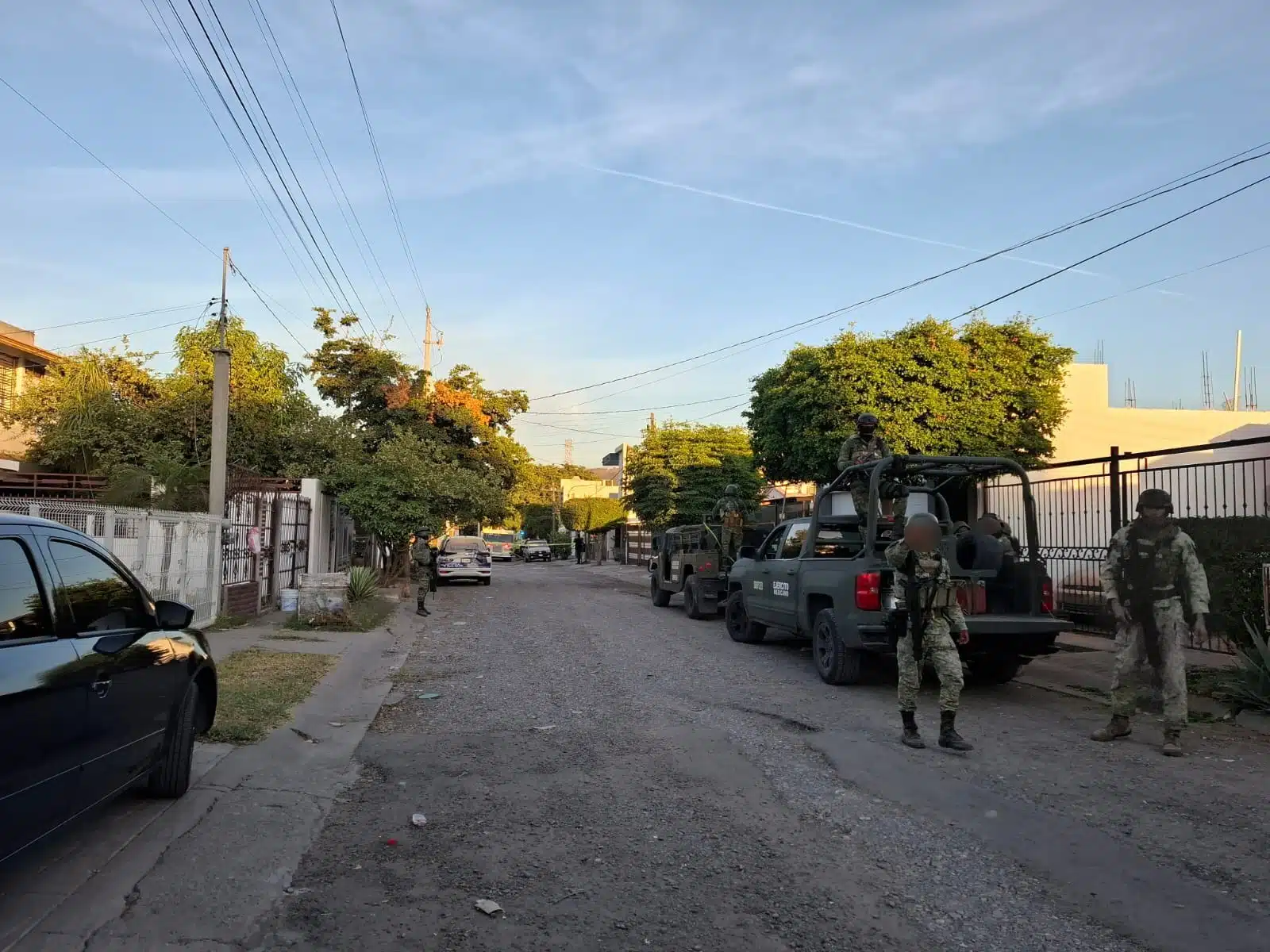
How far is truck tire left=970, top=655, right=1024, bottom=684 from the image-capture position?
9.40 meters

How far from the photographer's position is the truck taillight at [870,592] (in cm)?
863

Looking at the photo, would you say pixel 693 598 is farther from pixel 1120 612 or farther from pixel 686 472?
pixel 686 472

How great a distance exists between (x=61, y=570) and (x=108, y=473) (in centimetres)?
2029

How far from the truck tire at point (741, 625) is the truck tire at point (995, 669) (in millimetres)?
3672

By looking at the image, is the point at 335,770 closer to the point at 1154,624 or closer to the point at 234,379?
the point at 1154,624

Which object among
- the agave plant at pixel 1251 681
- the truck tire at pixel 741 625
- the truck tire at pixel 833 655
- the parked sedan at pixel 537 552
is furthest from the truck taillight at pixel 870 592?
the parked sedan at pixel 537 552

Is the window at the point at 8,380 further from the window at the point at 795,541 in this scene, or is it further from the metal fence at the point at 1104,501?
the metal fence at the point at 1104,501

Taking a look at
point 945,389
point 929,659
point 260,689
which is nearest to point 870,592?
point 929,659

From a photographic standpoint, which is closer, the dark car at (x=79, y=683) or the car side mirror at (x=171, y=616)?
the dark car at (x=79, y=683)

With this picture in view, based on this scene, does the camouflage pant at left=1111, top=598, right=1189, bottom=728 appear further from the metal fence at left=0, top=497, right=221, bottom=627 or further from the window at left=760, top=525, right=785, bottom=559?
the metal fence at left=0, top=497, right=221, bottom=627

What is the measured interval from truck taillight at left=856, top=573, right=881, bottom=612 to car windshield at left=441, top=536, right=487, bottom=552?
65.9 ft

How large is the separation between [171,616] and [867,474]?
6791 millimetres

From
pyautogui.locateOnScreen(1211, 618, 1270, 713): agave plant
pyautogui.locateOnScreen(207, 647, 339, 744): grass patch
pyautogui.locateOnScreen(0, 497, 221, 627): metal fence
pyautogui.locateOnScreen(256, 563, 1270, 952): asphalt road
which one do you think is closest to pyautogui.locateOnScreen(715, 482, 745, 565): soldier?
pyautogui.locateOnScreen(207, 647, 339, 744): grass patch

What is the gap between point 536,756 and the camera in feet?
21.4
